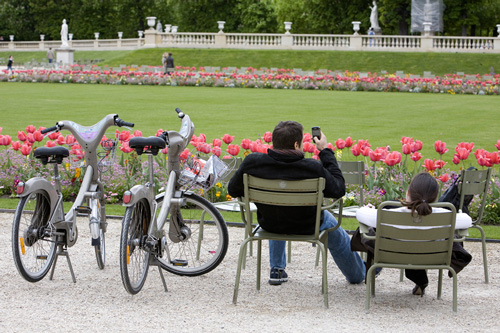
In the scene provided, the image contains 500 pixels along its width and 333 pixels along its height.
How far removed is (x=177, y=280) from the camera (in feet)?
20.5

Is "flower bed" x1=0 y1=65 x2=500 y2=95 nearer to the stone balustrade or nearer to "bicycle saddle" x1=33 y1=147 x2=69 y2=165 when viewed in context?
the stone balustrade

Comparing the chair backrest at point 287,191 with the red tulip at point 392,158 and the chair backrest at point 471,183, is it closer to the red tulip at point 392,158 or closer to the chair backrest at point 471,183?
the chair backrest at point 471,183

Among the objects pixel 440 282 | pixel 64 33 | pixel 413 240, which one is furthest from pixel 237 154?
pixel 64 33

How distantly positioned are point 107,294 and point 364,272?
190cm

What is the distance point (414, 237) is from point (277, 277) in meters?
1.26

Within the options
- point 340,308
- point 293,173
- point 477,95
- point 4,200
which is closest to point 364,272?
point 340,308

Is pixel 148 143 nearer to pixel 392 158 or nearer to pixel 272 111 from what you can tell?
pixel 392 158

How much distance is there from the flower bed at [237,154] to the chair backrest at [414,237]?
2.29m

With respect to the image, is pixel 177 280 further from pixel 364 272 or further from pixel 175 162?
pixel 364 272

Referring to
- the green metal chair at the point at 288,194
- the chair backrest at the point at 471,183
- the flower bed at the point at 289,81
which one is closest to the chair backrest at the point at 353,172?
the chair backrest at the point at 471,183

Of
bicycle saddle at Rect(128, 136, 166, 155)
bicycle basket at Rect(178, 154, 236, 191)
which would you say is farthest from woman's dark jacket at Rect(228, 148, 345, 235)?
bicycle saddle at Rect(128, 136, 166, 155)

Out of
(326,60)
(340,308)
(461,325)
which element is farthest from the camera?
(326,60)

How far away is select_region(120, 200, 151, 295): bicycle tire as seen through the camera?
543 cm

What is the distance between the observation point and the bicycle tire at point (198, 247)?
244 inches
